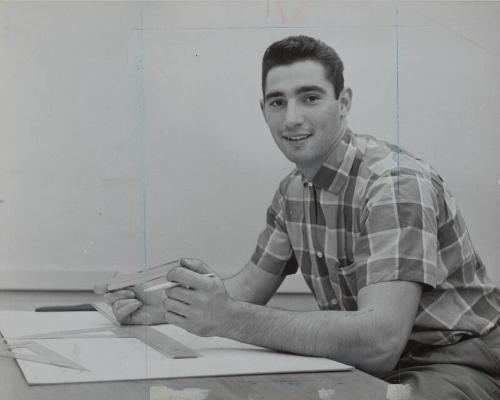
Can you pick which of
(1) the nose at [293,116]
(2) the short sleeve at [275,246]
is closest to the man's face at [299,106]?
(1) the nose at [293,116]

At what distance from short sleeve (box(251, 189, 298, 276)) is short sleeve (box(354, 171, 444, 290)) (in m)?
0.14

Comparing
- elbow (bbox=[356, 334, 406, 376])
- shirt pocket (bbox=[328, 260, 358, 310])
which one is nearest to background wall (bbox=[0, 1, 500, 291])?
shirt pocket (bbox=[328, 260, 358, 310])

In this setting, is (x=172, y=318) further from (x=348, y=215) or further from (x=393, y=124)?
(x=393, y=124)

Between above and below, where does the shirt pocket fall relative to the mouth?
below

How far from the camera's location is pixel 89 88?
1.15 m

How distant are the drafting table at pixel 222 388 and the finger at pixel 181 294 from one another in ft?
0.50

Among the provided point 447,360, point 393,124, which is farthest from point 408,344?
point 393,124

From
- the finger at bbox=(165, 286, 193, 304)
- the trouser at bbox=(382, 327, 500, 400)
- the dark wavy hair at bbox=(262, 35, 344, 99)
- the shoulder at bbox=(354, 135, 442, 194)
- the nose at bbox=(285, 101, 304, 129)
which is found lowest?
the trouser at bbox=(382, 327, 500, 400)

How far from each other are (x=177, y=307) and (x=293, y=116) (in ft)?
0.96

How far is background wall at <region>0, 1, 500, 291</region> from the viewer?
105 centimetres

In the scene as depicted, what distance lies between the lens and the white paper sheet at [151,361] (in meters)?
0.86

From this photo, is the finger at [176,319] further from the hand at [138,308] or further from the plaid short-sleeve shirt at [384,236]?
the plaid short-sleeve shirt at [384,236]

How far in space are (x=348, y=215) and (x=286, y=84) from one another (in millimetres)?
206

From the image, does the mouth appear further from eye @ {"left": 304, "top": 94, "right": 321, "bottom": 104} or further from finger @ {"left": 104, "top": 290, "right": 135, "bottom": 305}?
finger @ {"left": 104, "top": 290, "right": 135, "bottom": 305}
